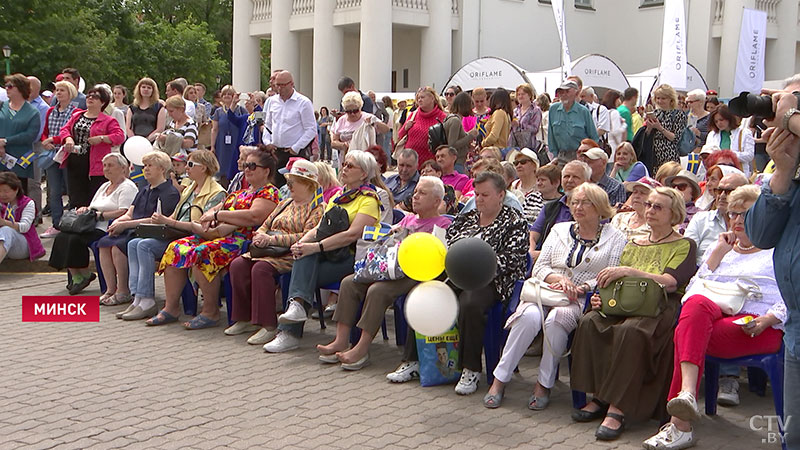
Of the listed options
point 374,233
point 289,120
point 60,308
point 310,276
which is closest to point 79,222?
point 60,308

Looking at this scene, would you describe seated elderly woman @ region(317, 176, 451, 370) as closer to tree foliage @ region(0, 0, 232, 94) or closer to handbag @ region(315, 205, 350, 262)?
handbag @ region(315, 205, 350, 262)

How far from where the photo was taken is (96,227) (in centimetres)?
823

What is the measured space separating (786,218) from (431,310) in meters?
2.47

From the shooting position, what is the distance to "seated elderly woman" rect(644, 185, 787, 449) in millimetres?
4469

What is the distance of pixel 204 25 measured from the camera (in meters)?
42.6

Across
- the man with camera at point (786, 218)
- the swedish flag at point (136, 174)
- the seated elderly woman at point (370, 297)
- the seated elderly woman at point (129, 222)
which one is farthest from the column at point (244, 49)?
the man with camera at point (786, 218)

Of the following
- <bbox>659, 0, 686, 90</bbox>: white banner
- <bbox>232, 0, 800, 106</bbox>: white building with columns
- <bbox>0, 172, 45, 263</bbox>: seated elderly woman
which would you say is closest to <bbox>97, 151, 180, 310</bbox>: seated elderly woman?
<bbox>0, 172, 45, 263</bbox>: seated elderly woman

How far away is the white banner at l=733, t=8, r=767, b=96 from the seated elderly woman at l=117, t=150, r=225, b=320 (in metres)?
10.7

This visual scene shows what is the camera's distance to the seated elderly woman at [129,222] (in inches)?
310

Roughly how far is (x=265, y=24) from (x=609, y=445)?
97.8 feet

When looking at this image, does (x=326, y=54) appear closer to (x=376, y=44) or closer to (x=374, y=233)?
(x=376, y=44)

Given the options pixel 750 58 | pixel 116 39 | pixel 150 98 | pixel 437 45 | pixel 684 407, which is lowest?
pixel 684 407

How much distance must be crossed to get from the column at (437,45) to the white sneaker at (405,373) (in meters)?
23.4

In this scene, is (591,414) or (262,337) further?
(262,337)
